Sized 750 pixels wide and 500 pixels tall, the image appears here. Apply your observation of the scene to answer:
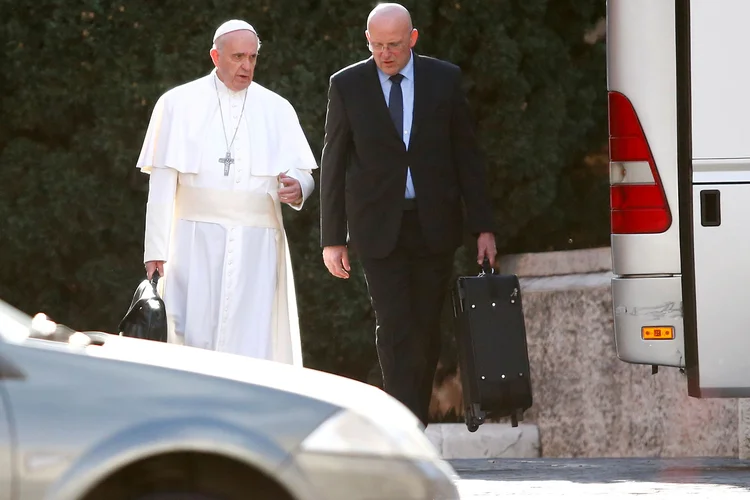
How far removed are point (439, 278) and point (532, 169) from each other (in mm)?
2481

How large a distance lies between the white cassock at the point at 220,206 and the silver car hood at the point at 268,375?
11.0 feet

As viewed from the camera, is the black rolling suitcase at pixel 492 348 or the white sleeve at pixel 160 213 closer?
the black rolling suitcase at pixel 492 348

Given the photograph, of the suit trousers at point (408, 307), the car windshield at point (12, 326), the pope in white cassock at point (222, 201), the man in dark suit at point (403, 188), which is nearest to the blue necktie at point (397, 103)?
the man in dark suit at point (403, 188)

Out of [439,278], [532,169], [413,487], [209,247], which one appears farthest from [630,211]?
[413,487]

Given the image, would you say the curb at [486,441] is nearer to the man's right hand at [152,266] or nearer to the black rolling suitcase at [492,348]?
the black rolling suitcase at [492,348]

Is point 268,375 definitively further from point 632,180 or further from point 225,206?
point 225,206

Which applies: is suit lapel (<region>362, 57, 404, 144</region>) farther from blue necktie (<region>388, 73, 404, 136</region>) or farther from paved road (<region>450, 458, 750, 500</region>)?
paved road (<region>450, 458, 750, 500</region>)

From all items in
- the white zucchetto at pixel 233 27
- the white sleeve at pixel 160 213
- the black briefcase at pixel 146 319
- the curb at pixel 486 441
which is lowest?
the curb at pixel 486 441

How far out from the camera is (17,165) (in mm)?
11000

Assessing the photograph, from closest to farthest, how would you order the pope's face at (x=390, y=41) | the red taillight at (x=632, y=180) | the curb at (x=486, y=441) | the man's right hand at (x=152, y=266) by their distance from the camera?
the red taillight at (x=632, y=180)
the pope's face at (x=390, y=41)
the man's right hand at (x=152, y=266)
the curb at (x=486, y=441)

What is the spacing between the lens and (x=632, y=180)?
8.21 m

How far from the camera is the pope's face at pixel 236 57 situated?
27.0ft

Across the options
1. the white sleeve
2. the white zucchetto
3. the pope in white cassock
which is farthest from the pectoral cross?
the white zucchetto

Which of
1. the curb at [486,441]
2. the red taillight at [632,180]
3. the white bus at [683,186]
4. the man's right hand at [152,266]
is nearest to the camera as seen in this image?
the white bus at [683,186]
